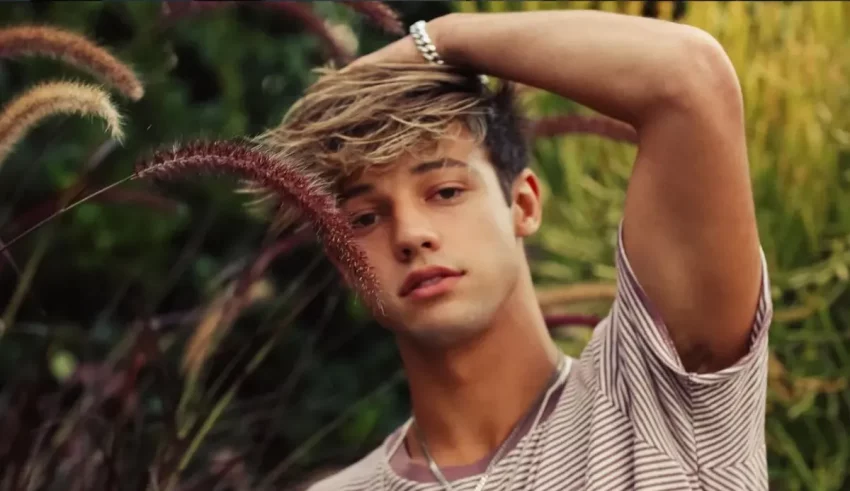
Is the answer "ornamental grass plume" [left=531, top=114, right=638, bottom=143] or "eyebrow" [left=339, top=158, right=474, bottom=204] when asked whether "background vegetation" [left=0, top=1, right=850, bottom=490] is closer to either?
"ornamental grass plume" [left=531, top=114, right=638, bottom=143]

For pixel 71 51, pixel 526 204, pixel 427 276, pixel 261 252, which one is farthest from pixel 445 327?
pixel 71 51

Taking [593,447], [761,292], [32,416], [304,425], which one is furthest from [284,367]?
[761,292]

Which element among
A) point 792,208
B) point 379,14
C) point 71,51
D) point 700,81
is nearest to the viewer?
point 700,81

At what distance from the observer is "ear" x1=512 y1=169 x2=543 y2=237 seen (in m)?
0.75

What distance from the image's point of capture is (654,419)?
0.58 metres

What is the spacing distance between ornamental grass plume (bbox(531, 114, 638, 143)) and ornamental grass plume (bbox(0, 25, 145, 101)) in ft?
1.26

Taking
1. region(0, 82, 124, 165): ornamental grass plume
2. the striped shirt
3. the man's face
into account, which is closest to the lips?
the man's face

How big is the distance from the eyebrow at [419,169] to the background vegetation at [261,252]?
0.12m

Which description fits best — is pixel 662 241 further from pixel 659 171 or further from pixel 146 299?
pixel 146 299

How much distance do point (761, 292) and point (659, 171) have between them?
4.4 inches

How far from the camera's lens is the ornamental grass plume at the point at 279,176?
1.79 feet

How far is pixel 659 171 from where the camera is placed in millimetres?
565

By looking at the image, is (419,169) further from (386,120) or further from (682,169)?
(682,169)

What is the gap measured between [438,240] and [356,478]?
0.26 metres
